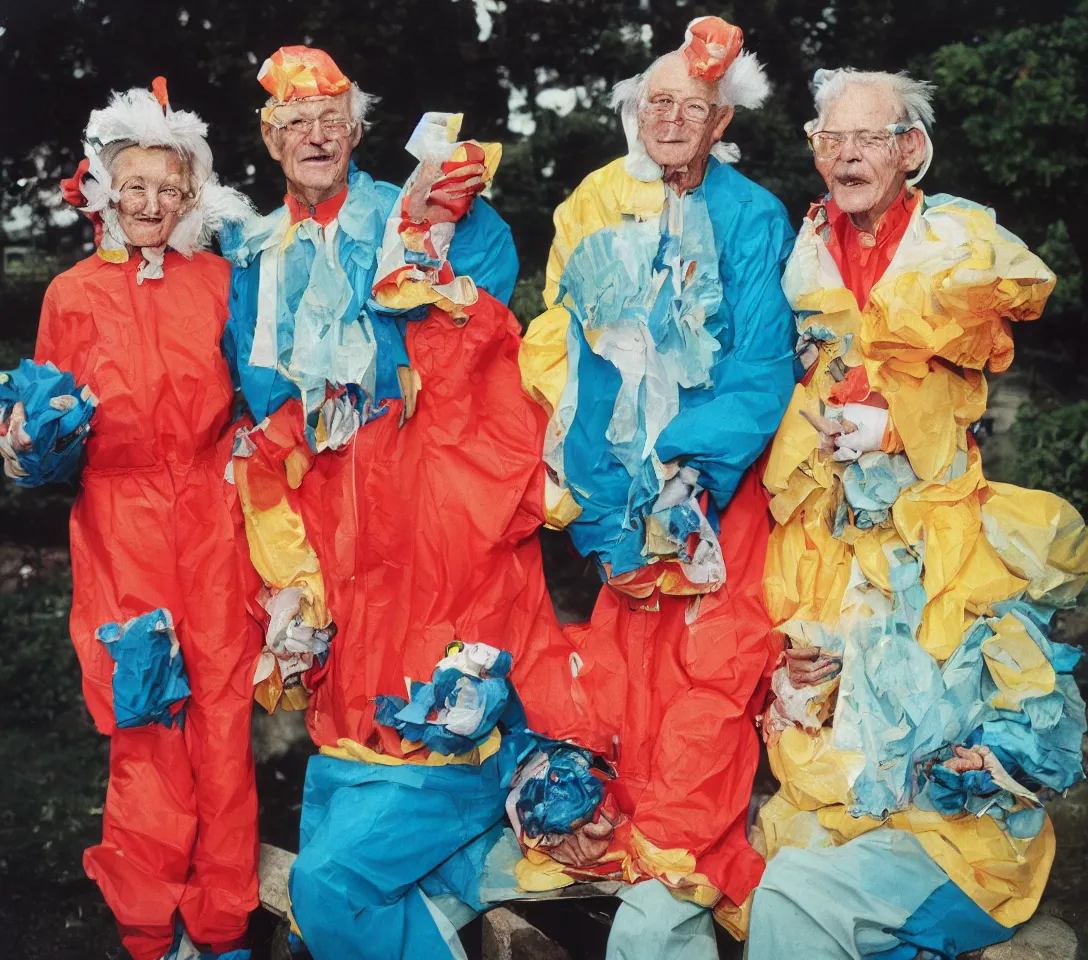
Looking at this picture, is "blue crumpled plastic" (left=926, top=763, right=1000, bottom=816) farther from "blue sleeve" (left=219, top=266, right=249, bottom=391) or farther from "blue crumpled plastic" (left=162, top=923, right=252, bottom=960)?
"blue sleeve" (left=219, top=266, right=249, bottom=391)

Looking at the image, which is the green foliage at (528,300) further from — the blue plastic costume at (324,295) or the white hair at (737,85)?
the white hair at (737,85)

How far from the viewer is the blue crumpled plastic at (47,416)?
3.11 meters

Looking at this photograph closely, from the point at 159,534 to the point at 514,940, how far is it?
43.9 inches

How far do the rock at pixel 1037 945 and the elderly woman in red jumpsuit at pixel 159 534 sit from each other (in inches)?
59.8

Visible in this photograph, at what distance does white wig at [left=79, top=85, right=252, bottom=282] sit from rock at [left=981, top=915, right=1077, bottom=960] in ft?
6.85

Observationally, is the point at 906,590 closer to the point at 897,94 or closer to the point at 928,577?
the point at 928,577

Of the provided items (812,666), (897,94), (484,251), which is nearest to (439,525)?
(484,251)

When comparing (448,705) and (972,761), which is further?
(448,705)

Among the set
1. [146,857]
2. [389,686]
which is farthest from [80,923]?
[389,686]

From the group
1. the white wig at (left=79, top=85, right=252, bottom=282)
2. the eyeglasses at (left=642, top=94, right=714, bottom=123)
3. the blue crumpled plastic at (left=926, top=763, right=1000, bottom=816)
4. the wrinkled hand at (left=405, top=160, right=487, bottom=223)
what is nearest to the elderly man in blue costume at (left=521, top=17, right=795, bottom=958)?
the eyeglasses at (left=642, top=94, right=714, bottom=123)

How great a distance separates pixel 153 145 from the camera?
3.26m

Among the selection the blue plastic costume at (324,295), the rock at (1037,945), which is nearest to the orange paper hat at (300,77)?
the blue plastic costume at (324,295)

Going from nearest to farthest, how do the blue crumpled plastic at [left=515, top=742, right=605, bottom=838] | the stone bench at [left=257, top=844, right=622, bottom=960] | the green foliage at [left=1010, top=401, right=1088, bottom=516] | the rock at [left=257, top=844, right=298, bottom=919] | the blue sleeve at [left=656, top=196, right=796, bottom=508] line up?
the blue sleeve at [left=656, top=196, right=796, bottom=508] → the blue crumpled plastic at [left=515, top=742, right=605, bottom=838] → the stone bench at [left=257, top=844, right=622, bottom=960] → the rock at [left=257, top=844, right=298, bottom=919] → the green foliage at [left=1010, top=401, right=1088, bottom=516]

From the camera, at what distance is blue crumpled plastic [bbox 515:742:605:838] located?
10.3ft
